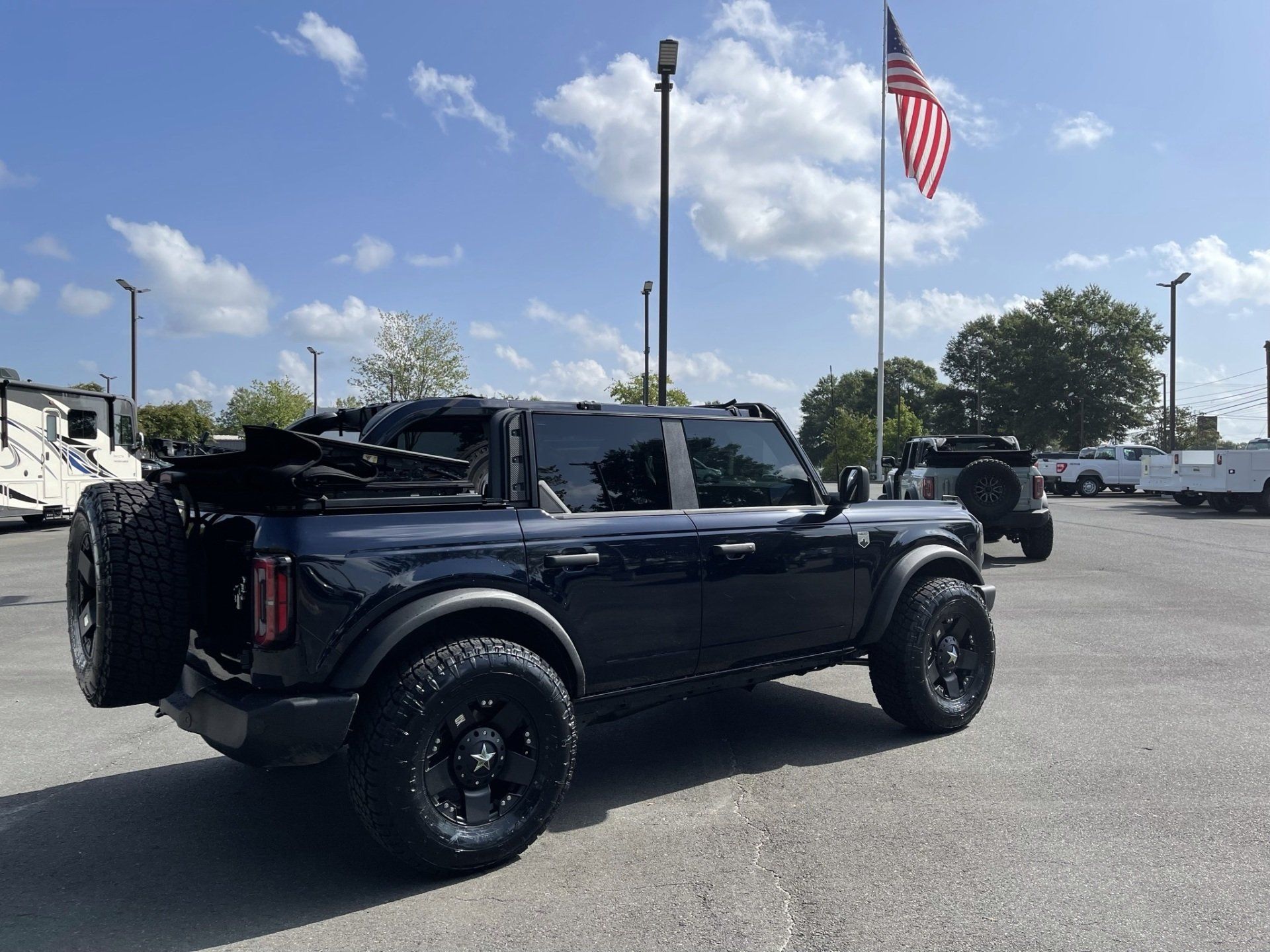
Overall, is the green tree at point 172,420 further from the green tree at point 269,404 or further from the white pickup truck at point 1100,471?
the white pickup truck at point 1100,471

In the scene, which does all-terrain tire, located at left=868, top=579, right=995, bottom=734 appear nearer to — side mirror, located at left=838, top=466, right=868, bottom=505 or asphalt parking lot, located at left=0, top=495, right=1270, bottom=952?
asphalt parking lot, located at left=0, top=495, right=1270, bottom=952

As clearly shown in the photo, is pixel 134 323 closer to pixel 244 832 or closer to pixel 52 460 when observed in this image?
pixel 52 460

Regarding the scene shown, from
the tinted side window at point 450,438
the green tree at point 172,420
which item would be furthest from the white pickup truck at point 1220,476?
the green tree at point 172,420

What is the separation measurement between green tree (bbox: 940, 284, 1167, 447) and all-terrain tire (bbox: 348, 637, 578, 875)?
2894 inches

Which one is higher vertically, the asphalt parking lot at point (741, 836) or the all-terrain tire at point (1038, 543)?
the all-terrain tire at point (1038, 543)

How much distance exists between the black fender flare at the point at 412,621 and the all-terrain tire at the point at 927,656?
7.17ft

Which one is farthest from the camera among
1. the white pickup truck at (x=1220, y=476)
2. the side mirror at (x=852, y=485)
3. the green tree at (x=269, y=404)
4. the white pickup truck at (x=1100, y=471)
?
the green tree at (x=269, y=404)

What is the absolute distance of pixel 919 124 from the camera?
73.6ft

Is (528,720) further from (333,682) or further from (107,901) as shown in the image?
(107,901)

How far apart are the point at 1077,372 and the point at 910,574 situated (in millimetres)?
74764

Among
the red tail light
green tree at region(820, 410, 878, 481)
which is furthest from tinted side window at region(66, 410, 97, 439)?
green tree at region(820, 410, 878, 481)

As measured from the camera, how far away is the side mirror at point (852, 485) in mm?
4961

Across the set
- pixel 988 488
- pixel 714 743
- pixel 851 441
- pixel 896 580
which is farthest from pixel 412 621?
pixel 851 441

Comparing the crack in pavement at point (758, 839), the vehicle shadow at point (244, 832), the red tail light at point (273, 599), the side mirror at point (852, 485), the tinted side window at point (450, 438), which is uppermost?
the tinted side window at point (450, 438)
